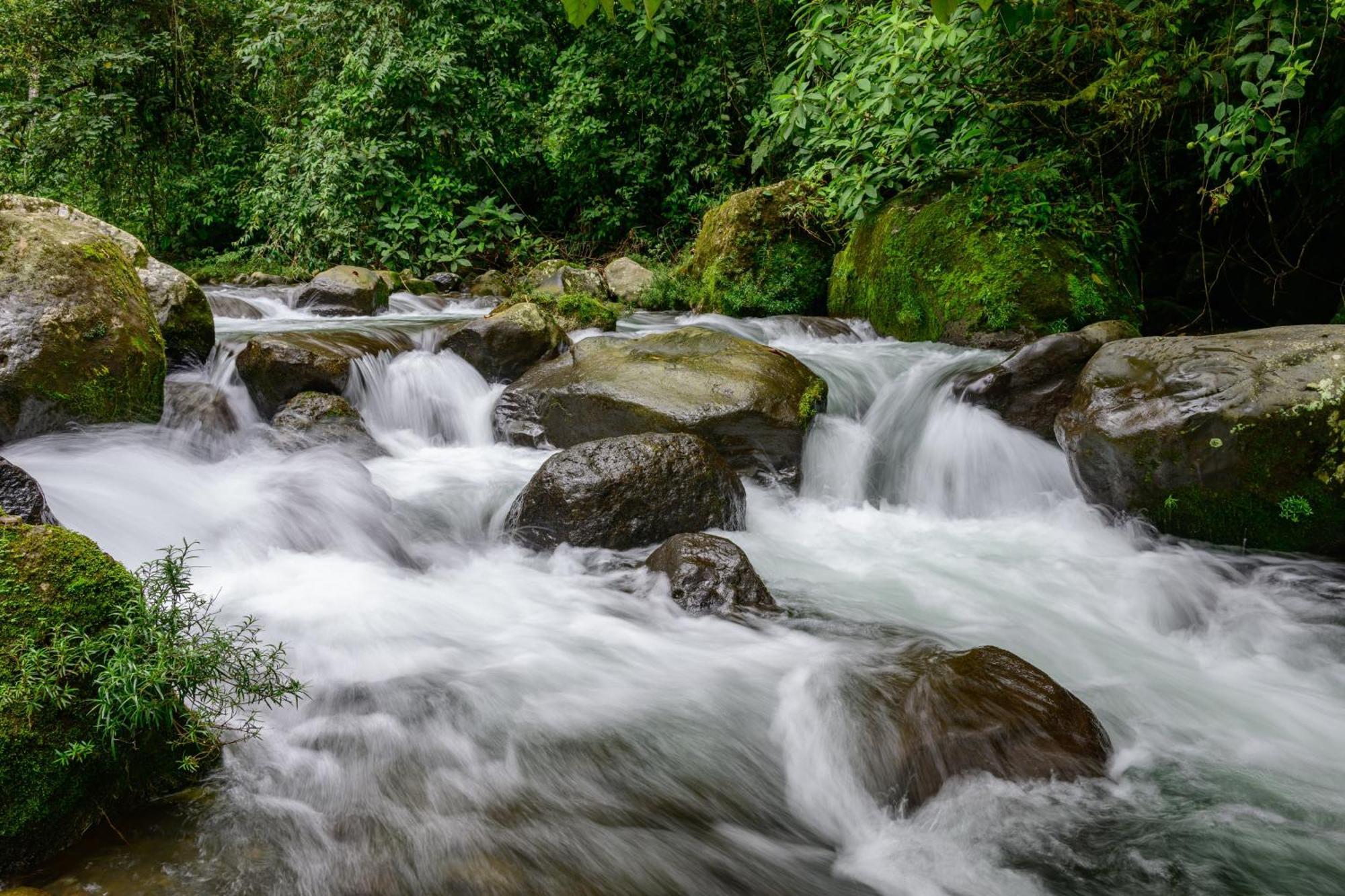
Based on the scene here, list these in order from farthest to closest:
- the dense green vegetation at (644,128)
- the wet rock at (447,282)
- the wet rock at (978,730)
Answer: the wet rock at (447,282)
the dense green vegetation at (644,128)
the wet rock at (978,730)

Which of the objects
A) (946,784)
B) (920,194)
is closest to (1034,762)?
(946,784)

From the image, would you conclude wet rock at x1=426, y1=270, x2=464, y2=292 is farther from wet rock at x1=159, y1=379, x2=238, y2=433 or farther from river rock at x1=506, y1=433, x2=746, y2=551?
river rock at x1=506, y1=433, x2=746, y2=551

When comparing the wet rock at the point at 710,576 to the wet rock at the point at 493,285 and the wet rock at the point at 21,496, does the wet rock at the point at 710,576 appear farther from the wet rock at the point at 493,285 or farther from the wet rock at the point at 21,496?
the wet rock at the point at 493,285

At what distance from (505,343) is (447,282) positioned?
238 inches

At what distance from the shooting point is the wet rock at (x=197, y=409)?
227 inches

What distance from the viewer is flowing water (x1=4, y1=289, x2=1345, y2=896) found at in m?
2.35

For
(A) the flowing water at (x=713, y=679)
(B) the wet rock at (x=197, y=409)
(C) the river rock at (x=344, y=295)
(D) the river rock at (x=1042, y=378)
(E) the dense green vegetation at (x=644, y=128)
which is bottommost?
(A) the flowing water at (x=713, y=679)

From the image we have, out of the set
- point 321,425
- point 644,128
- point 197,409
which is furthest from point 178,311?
point 644,128

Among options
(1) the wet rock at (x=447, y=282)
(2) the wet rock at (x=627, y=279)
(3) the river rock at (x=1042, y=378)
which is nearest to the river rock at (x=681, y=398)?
(3) the river rock at (x=1042, y=378)

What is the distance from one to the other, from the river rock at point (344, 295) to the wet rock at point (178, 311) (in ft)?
10.5

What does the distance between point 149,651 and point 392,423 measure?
4892mm

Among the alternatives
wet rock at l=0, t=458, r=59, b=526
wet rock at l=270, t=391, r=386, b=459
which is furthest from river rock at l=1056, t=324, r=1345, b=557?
wet rock at l=0, t=458, r=59, b=526

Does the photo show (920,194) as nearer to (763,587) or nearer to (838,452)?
(838,452)

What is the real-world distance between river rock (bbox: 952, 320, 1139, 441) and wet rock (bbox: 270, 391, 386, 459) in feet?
15.1
